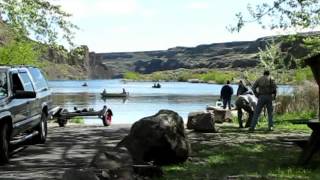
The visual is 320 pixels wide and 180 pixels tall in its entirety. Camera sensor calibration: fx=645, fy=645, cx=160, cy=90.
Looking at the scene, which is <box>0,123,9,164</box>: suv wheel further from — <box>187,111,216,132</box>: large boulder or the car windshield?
<box>187,111,216,132</box>: large boulder

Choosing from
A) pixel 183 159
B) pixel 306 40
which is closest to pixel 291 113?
pixel 306 40

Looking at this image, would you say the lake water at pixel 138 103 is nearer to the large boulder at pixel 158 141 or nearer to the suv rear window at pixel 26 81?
the suv rear window at pixel 26 81

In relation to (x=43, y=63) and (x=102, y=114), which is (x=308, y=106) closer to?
(x=102, y=114)

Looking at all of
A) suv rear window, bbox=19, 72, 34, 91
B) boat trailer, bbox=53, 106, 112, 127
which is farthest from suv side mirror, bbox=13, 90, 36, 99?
boat trailer, bbox=53, 106, 112, 127

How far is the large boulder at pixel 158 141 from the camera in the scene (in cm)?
1134

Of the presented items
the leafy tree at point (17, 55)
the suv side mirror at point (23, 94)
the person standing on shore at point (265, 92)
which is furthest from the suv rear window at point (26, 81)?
the leafy tree at point (17, 55)

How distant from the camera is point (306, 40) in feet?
88.5

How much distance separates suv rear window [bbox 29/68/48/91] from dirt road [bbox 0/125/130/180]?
1.37m

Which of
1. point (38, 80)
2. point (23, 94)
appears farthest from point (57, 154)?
point (38, 80)

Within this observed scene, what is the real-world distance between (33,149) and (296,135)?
23.6 feet

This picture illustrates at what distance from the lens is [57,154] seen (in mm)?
13367

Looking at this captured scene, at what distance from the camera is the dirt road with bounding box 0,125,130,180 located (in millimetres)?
10855

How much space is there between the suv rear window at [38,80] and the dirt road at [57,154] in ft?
4.49

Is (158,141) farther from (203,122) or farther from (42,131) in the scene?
(203,122)
